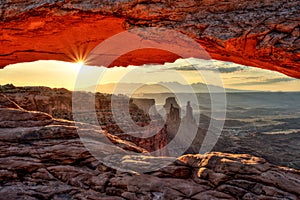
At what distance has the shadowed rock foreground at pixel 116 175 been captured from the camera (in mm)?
7387

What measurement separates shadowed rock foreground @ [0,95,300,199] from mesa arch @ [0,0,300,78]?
390cm

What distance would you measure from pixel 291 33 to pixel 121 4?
6.05 meters

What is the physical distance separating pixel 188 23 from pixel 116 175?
596cm

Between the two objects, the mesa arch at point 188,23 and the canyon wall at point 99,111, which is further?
the canyon wall at point 99,111

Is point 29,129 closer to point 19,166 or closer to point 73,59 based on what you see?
point 19,166

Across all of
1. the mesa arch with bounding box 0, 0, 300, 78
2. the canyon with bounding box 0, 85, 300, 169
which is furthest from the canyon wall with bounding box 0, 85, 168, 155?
the mesa arch with bounding box 0, 0, 300, 78

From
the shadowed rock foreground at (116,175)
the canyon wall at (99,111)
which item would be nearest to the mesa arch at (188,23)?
the shadowed rock foreground at (116,175)

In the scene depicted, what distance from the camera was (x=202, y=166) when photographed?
328 inches

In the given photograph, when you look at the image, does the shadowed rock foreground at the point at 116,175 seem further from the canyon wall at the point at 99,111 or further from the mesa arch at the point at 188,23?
the canyon wall at the point at 99,111

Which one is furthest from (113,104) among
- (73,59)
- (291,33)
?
(291,33)

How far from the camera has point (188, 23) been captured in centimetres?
944

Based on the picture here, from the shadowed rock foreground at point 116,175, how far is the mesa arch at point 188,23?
3.90 m

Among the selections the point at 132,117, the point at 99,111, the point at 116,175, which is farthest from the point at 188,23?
the point at 99,111

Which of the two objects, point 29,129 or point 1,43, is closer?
point 29,129
